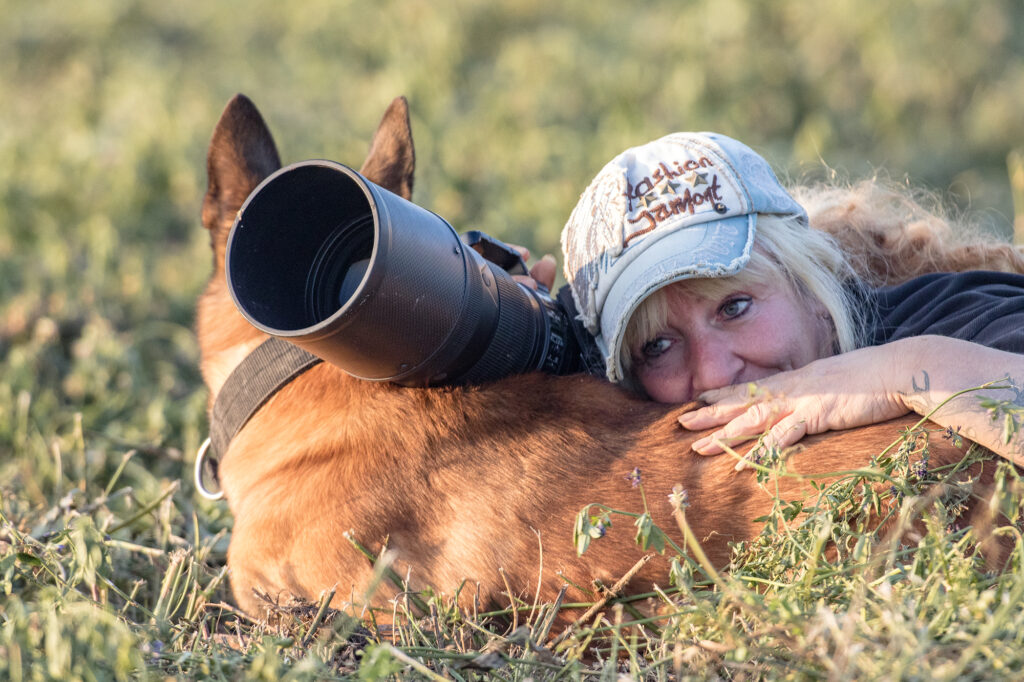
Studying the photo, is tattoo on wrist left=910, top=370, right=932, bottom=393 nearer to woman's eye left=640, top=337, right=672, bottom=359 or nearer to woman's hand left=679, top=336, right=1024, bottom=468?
woman's hand left=679, top=336, right=1024, bottom=468

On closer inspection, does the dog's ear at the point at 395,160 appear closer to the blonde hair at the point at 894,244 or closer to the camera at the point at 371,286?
the camera at the point at 371,286

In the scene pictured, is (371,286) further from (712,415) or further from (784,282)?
(784,282)

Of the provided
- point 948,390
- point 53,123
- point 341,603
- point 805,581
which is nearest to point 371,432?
point 341,603

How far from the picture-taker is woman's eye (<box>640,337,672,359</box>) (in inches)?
91.3

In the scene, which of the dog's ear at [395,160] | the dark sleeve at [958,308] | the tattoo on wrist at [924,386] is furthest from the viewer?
the dog's ear at [395,160]

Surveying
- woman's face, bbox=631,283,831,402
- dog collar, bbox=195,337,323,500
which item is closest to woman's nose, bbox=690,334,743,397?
woman's face, bbox=631,283,831,402

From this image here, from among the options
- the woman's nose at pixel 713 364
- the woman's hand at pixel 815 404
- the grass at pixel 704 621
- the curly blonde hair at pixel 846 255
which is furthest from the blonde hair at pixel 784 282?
the grass at pixel 704 621

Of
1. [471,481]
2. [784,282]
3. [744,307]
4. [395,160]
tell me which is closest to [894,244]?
[784,282]

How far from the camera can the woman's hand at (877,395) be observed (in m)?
1.76

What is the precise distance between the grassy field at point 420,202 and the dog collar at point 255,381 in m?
0.35

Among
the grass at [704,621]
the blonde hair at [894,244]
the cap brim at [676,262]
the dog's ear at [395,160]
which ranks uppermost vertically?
the dog's ear at [395,160]

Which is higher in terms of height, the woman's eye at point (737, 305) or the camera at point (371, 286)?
the camera at point (371, 286)

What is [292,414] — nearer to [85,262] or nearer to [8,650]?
[8,650]

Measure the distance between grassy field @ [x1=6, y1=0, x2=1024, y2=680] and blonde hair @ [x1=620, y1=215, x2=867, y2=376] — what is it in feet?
2.01
